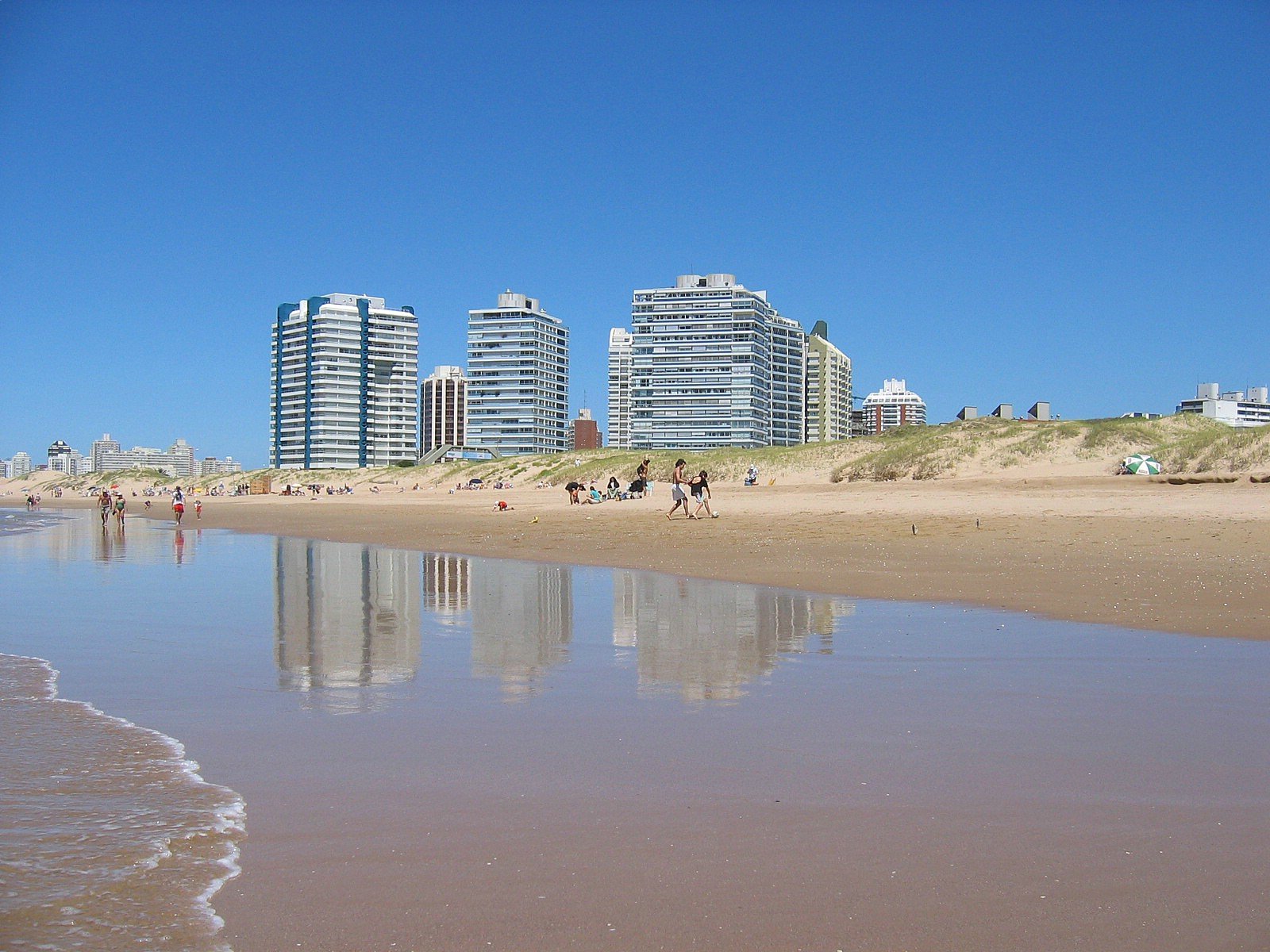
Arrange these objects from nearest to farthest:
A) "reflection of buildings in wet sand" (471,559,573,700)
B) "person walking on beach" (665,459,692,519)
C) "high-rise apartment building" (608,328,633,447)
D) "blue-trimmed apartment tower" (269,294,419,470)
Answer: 1. "reflection of buildings in wet sand" (471,559,573,700)
2. "person walking on beach" (665,459,692,519)
3. "blue-trimmed apartment tower" (269,294,419,470)
4. "high-rise apartment building" (608,328,633,447)

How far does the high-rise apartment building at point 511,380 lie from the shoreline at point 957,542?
10503 centimetres

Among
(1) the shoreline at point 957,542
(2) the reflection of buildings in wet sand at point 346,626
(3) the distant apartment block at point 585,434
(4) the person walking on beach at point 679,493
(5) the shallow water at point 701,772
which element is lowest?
(5) the shallow water at point 701,772

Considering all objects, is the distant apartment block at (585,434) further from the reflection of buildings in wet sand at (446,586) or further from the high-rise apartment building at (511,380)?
the reflection of buildings in wet sand at (446,586)

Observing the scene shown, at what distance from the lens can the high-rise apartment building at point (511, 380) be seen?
138750 millimetres

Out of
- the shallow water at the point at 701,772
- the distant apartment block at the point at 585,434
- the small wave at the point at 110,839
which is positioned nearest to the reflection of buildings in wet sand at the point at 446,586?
the shallow water at the point at 701,772

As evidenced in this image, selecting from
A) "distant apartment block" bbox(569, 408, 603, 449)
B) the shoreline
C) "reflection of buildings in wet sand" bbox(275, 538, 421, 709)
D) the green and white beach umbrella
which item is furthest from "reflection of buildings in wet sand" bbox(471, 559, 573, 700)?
"distant apartment block" bbox(569, 408, 603, 449)

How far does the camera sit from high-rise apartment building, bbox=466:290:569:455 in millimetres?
138750

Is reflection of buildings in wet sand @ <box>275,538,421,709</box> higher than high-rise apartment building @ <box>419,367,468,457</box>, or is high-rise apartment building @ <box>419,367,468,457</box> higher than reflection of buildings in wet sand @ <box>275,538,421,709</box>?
high-rise apartment building @ <box>419,367,468,457</box>

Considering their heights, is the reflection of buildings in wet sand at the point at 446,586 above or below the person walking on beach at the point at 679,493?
below

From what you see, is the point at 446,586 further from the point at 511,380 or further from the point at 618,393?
the point at 618,393

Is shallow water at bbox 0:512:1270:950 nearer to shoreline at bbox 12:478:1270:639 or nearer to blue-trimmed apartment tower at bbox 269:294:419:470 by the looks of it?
shoreline at bbox 12:478:1270:639

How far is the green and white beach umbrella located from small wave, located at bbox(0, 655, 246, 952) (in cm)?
3018

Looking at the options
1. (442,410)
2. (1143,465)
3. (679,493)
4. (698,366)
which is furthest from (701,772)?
(442,410)

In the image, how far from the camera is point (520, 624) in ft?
31.1
